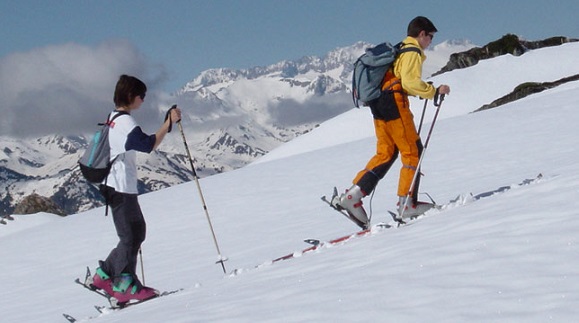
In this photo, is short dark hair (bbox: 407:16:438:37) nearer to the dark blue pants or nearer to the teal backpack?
the teal backpack

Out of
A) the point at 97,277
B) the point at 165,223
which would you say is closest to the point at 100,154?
the point at 97,277

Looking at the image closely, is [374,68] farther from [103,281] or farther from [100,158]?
[103,281]

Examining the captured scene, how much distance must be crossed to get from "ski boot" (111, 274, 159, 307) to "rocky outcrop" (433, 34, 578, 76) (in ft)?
172

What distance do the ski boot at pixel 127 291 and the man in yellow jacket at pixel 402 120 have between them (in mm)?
2483

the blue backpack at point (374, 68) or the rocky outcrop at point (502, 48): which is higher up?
the rocky outcrop at point (502, 48)

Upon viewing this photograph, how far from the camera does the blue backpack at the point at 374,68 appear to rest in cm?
756

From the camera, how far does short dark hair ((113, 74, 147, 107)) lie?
692 cm

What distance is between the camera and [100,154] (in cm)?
691

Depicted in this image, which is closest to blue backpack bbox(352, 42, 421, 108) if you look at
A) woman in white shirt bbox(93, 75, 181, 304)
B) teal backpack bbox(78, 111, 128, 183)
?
woman in white shirt bbox(93, 75, 181, 304)

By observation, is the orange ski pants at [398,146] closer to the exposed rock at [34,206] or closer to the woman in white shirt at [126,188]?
the woman in white shirt at [126,188]

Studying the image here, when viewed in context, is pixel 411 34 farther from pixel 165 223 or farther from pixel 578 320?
pixel 165 223

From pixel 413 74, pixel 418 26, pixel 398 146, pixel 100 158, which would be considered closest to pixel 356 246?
pixel 398 146

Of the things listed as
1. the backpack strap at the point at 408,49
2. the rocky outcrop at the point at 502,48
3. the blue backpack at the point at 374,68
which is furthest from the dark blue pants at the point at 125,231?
the rocky outcrop at the point at 502,48

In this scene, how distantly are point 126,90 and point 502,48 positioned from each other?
53413 millimetres
